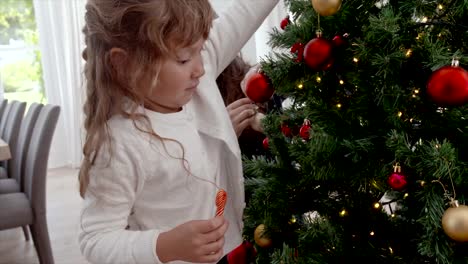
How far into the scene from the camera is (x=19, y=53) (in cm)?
475

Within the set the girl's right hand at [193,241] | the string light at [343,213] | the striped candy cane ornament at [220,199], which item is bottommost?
the girl's right hand at [193,241]

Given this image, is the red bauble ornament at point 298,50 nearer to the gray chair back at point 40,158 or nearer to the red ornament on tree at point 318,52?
the red ornament on tree at point 318,52

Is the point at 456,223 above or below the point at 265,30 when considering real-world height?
above

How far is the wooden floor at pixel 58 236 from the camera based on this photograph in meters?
2.70

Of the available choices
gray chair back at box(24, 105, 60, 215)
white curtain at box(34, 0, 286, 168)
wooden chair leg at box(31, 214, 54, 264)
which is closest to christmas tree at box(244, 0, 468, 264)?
gray chair back at box(24, 105, 60, 215)

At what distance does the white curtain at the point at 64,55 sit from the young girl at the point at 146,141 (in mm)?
3768

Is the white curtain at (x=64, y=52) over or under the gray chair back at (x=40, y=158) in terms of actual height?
under

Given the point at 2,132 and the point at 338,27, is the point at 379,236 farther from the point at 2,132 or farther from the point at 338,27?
the point at 2,132

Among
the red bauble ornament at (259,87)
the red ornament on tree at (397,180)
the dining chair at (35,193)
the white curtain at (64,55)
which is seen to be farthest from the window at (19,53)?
the red ornament on tree at (397,180)

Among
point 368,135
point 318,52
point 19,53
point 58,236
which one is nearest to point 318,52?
point 318,52

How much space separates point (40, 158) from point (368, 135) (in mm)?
1912

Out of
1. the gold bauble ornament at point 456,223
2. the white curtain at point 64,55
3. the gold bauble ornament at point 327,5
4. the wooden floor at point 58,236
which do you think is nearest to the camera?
the gold bauble ornament at point 456,223

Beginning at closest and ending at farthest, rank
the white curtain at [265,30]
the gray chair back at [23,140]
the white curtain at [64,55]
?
the gray chair back at [23,140]
the white curtain at [265,30]
the white curtain at [64,55]

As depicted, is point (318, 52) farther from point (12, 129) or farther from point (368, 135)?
point (12, 129)
